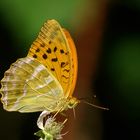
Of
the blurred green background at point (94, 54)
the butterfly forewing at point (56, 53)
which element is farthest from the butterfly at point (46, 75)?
the blurred green background at point (94, 54)

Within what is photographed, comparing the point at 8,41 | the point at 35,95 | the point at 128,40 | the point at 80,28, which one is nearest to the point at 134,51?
the point at 128,40

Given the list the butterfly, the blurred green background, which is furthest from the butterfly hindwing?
the blurred green background

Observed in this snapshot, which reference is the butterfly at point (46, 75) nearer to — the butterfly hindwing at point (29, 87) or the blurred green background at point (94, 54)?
the butterfly hindwing at point (29, 87)

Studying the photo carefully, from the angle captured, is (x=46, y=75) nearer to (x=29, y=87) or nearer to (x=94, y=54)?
(x=29, y=87)

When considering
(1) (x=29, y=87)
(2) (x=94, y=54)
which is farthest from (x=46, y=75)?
(2) (x=94, y=54)

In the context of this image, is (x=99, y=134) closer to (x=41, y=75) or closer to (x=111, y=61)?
(x=111, y=61)

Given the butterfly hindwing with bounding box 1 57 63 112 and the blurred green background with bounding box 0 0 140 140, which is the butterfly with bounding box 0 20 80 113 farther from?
the blurred green background with bounding box 0 0 140 140

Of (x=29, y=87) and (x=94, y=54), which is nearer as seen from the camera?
(x=29, y=87)
